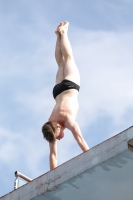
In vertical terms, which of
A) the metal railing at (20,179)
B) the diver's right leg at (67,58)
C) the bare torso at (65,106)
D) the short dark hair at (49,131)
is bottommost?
the metal railing at (20,179)

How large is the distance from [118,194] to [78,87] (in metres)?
2.66

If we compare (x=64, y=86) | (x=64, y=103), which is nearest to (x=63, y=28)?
(x=64, y=86)

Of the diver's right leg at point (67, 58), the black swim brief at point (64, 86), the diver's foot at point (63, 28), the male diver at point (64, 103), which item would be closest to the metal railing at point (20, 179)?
the male diver at point (64, 103)

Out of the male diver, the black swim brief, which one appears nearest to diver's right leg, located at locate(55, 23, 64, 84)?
the male diver

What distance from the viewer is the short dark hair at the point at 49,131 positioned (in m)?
10.4

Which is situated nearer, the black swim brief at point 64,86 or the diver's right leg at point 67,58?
the black swim brief at point 64,86

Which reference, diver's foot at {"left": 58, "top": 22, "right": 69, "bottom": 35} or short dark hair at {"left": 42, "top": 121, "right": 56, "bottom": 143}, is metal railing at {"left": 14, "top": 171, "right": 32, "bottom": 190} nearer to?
short dark hair at {"left": 42, "top": 121, "right": 56, "bottom": 143}

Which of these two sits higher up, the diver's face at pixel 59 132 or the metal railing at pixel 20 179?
the diver's face at pixel 59 132

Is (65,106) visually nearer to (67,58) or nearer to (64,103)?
(64,103)

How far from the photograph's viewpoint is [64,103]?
10742mm

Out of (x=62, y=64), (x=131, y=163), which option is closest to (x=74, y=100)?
(x=62, y=64)

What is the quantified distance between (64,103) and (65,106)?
0.06 m

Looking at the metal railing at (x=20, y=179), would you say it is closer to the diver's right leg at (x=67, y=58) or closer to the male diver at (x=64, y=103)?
the male diver at (x=64, y=103)

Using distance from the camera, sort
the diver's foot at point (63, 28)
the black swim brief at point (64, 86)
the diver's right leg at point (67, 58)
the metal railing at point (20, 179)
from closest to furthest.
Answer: the metal railing at point (20, 179) < the black swim brief at point (64, 86) < the diver's right leg at point (67, 58) < the diver's foot at point (63, 28)
